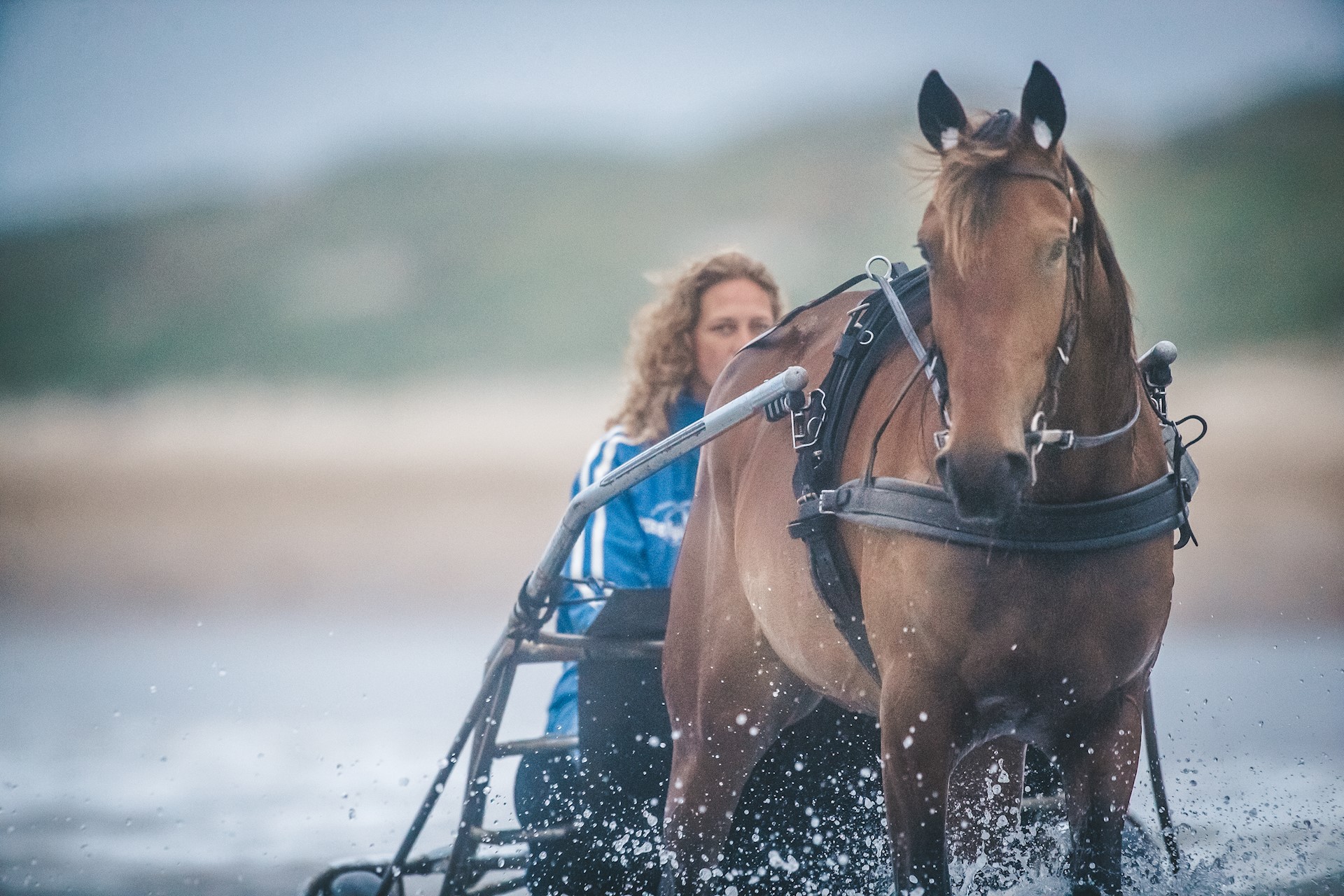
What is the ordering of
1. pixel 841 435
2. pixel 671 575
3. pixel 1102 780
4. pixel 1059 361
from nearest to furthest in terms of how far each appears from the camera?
pixel 1059 361 < pixel 1102 780 < pixel 841 435 < pixel 671 575

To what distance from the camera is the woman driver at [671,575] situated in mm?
2385

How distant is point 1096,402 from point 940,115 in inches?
16.5

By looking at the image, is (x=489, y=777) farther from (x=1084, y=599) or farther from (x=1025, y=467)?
(x=1025, y=467)

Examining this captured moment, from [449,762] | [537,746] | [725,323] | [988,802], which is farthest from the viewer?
[725,323]

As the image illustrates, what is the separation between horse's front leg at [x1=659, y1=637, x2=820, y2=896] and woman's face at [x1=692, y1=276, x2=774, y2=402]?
106 centimetres

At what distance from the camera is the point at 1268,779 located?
451 centimetres

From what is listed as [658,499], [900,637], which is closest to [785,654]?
[900,637]

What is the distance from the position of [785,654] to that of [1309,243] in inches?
460

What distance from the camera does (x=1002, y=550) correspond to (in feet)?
4.79

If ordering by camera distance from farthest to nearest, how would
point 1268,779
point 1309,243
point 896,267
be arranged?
point 1309,243
point 1268,779
point 896,267

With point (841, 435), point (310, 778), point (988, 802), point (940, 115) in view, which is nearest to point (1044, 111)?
point (940, 115)

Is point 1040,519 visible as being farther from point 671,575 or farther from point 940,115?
point 671,575

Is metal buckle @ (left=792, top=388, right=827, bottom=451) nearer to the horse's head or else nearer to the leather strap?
the leather strap

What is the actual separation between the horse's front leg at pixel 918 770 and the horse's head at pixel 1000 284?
1.18 ft
